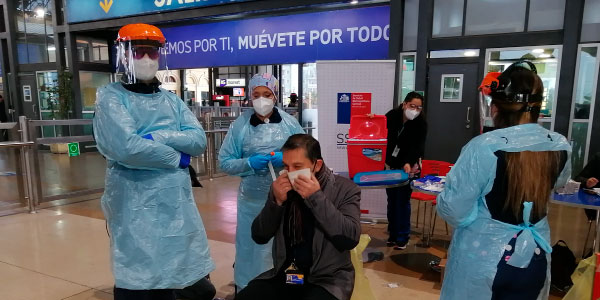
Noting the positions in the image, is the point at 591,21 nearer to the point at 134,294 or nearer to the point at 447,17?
the point at 447,17

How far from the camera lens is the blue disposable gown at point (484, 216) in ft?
4.85

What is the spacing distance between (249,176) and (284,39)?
5.44 metres

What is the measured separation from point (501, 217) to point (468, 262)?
8.9 inches

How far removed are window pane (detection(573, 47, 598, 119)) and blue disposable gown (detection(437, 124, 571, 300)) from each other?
16.4 feet

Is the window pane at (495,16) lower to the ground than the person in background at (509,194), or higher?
higher

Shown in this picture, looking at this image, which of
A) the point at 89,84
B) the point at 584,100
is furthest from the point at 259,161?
the point at 89,84

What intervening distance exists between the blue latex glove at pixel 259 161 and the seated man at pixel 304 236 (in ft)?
1.77

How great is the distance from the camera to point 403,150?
3.71 metres

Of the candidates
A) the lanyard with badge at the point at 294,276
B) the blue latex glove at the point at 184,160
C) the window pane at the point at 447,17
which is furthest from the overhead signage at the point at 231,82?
the lanyard with badge at the point at 294,276

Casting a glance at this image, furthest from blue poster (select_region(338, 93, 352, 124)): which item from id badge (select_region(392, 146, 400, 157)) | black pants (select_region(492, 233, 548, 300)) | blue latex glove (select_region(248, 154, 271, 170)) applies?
black pants (select_region(492, 233, 548, 300))

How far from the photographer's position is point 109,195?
2.10 metres

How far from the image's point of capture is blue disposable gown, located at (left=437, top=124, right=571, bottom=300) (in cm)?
148

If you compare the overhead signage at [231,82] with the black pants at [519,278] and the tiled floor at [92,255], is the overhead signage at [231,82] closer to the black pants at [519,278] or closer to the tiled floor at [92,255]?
the tiled floor at [92,255]

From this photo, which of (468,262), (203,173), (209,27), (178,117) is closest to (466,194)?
(468,262)
